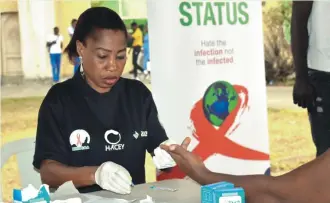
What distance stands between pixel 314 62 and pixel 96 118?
1630 millimetres

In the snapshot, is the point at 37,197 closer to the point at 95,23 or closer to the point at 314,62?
the point at 95,23

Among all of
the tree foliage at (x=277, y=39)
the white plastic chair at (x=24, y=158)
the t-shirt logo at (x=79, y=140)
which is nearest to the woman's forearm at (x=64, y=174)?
the t-shirt logo at (x=79, y=140)

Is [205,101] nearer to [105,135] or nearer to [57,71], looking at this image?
[57,71]

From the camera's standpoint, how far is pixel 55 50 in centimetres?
345

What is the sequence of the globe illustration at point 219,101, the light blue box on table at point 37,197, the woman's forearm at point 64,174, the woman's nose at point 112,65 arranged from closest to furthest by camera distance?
the light blue box on table at point 37,197 → the woman's forearm at point 64,174 → the woman's nose at point 112,65 → the globe illustration at point 219,101

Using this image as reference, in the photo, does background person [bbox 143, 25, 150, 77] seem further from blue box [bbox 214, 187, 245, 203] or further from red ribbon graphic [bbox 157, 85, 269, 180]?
blue box [bbox 214, 187, 245, 203]

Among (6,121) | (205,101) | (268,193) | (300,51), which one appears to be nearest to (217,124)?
(205,101)

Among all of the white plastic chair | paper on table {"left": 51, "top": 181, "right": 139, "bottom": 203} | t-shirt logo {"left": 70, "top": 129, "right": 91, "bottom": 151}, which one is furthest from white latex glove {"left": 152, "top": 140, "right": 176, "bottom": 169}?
the white plastic chair

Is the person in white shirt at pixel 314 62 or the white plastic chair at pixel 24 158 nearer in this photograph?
the white plastic chair at pixel 24 158

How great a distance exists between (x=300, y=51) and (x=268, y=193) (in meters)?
2.15

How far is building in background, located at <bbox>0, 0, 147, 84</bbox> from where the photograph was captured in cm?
335

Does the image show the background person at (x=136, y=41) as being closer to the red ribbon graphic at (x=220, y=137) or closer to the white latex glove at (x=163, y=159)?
the red ribbon graphic at (x=220, y=137)

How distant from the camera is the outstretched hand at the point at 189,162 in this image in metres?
1.94

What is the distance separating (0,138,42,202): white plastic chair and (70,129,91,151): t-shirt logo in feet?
1.85
